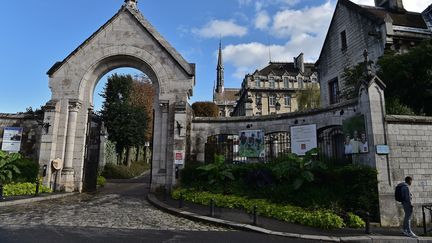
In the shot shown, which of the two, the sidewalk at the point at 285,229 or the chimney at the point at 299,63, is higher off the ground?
the chimney at the point at 299,63

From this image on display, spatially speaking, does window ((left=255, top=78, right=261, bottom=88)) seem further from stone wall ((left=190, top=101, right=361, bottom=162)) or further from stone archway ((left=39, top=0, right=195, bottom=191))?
stone archway ((left=39, top=0, right=195, bottom=191))

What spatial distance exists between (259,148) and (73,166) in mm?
9573

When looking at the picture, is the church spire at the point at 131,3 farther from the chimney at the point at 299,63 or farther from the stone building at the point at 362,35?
the chimney at the point at 299,63

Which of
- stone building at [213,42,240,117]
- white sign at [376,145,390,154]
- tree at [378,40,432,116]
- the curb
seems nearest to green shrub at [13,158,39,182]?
the curb

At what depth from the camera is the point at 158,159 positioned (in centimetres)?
1406

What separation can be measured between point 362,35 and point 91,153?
19.5m

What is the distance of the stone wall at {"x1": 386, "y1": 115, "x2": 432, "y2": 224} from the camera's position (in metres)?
9.67

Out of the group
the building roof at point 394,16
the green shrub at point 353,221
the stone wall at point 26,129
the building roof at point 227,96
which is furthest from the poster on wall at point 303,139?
the building roof at point 227,96

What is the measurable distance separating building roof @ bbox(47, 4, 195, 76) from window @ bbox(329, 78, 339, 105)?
512 inches

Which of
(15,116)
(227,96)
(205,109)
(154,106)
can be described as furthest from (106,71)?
(227,96)

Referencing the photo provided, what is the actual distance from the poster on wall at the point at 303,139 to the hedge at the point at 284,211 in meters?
3.96

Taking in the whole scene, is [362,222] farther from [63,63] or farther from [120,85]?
[120,85]

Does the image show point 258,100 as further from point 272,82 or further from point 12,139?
point 12,139

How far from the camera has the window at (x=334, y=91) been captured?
22.2 meters
